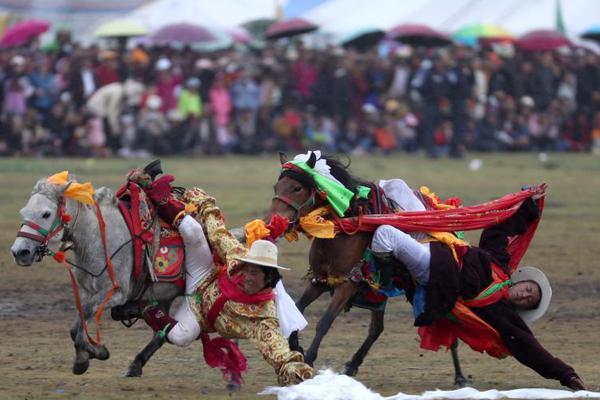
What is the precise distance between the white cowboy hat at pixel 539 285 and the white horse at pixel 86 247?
2.29 meters

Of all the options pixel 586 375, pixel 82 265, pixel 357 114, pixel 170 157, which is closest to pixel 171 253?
pixel 82 265

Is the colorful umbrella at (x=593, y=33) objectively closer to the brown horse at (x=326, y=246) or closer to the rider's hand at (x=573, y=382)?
the brown horse at (x=326, y=246)

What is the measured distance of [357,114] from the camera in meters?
31.4

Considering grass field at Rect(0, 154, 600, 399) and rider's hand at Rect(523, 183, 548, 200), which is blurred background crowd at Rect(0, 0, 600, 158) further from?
rider's hand at Rect(523, 183, 548, 200)

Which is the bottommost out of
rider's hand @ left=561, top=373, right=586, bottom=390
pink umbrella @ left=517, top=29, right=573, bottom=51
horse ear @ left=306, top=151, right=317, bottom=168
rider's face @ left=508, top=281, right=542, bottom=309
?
pink umbrella @ left=517, top=29, right=573, bottom=51

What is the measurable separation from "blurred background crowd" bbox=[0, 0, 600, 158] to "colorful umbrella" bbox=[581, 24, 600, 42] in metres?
0.58

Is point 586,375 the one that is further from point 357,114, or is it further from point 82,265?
point 357,114

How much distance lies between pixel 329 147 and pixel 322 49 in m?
3.53

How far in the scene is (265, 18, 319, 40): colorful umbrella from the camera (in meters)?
31.4

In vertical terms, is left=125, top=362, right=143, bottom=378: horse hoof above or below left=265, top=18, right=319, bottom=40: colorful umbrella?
above

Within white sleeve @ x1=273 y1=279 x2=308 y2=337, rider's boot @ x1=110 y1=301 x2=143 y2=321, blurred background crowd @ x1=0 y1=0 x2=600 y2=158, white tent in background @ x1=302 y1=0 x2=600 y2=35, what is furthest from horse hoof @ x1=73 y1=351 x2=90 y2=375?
white tent in background @ x1=302 y1=0 x2=600 y2=35

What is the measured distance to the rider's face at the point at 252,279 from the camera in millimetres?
8438

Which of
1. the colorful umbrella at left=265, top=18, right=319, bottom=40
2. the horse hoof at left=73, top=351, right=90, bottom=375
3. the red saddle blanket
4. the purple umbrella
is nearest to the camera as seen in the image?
the horse hoof at left=73, top=351, right=90, bottom=375

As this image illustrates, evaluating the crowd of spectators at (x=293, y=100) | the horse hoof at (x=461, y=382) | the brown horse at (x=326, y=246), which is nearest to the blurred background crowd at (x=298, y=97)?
the crowd of spectators at (x=293, y=100)
